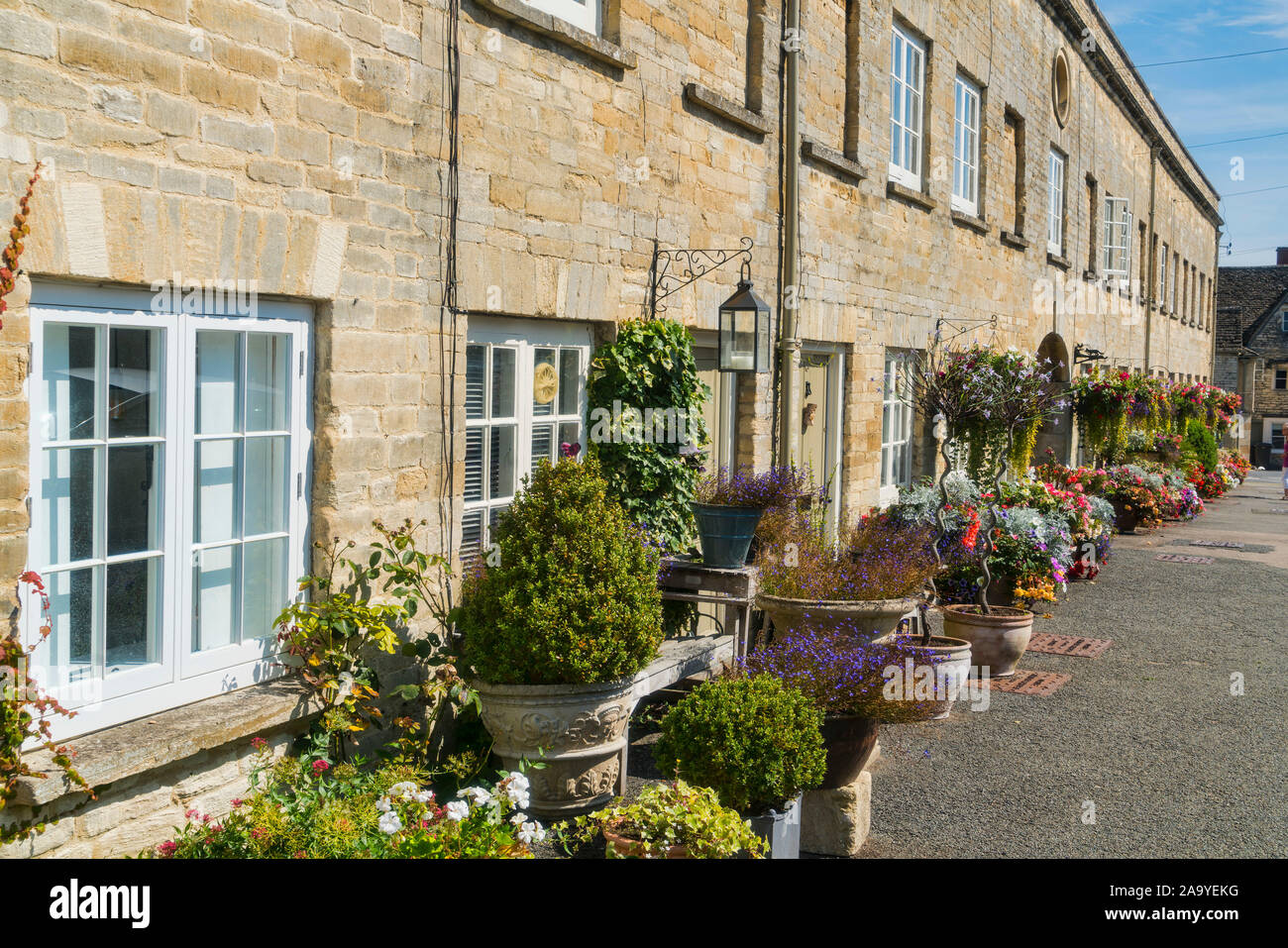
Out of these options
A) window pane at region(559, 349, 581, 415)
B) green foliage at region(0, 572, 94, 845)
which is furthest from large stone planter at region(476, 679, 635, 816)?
window pane at region(559, 349, 581, 415)

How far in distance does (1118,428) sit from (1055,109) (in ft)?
15.8

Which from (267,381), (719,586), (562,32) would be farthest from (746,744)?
(562,32)

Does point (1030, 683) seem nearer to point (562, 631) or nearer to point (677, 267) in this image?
point (677, 267)

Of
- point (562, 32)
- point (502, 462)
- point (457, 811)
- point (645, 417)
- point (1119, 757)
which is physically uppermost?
point (562, 32)

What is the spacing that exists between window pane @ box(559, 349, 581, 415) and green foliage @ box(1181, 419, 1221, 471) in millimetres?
21110

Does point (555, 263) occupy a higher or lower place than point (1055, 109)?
lower

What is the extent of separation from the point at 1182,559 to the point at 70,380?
1349cm

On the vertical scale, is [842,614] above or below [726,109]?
below

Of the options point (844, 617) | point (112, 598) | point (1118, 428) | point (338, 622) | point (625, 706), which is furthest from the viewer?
point (1118, 428)

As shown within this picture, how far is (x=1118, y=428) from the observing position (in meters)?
18.3

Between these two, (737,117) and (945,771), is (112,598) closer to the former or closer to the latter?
(945,771)

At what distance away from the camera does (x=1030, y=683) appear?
8.46 m

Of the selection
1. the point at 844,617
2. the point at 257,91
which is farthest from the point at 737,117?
the point at 257,91

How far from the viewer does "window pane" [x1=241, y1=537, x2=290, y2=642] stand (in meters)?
4.82
